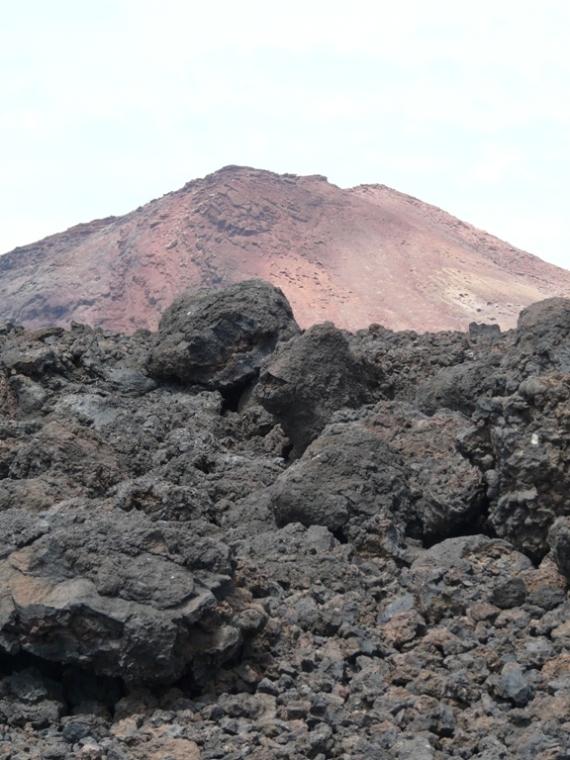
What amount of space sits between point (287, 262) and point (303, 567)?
159ft

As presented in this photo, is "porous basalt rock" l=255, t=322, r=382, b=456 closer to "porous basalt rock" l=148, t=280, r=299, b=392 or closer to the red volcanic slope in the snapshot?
"porous basalt rock" l=148, t=280, r=299, b=392

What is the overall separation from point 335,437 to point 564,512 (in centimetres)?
187

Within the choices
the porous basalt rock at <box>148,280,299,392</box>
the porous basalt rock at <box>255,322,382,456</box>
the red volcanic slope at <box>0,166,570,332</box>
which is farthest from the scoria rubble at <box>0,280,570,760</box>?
the red volcanic slope at <box>0,166,570,332</box>

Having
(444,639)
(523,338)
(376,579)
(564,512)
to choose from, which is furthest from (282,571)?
(523,338)

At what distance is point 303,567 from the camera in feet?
21.5

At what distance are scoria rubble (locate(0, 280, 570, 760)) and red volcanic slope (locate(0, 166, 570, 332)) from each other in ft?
120

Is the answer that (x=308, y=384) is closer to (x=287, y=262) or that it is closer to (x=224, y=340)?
(x=224, y=340)

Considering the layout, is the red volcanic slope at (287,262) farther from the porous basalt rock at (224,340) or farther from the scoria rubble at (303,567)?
the scoria rubble at (303,567)

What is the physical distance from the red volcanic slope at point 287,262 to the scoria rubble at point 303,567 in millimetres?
36460

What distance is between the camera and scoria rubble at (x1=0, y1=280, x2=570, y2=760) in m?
5.02

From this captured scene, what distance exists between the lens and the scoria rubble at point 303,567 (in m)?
5.02

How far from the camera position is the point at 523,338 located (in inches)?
387

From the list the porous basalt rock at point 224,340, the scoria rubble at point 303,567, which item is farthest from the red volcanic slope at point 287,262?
the scoria rubble at point 303,567

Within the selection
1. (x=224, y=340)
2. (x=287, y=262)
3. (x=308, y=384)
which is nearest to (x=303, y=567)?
(x=308, y=384)
